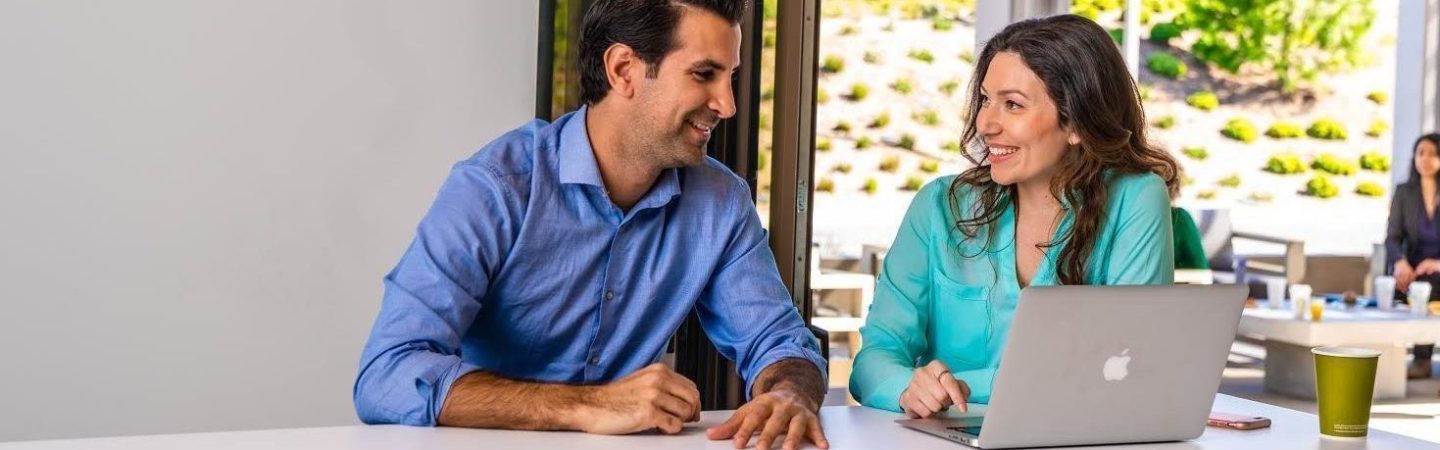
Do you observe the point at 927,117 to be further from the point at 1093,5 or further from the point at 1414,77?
A: the point at 1414,77

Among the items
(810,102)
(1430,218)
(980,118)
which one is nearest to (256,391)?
(810,102)

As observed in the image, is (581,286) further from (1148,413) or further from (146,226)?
(146,226)

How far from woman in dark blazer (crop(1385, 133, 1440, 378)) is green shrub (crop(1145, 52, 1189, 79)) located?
5480mm

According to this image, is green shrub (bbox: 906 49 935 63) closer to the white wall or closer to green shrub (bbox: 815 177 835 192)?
green shrub (bbox: 815 177 835 192)

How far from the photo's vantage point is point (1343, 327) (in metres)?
6.08

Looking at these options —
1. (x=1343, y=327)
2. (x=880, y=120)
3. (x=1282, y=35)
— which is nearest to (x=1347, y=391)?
(x=1343, y=327)

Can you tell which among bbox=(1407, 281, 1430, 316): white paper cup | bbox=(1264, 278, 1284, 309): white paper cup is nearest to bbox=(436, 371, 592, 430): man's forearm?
bbox=(1264, 278, 1284, 309): white paper cup

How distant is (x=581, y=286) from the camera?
216cm

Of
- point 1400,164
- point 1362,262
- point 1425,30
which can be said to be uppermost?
point 1425,30

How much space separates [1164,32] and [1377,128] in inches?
73.5

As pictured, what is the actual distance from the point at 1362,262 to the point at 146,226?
719cm

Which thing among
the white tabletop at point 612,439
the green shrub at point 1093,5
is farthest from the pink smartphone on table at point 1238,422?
the green shrub at point 1093,5

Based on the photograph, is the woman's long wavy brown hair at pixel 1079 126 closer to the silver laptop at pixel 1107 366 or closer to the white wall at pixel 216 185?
the silver laptop at pixel 1107 366

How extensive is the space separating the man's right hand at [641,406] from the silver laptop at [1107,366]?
309mm
